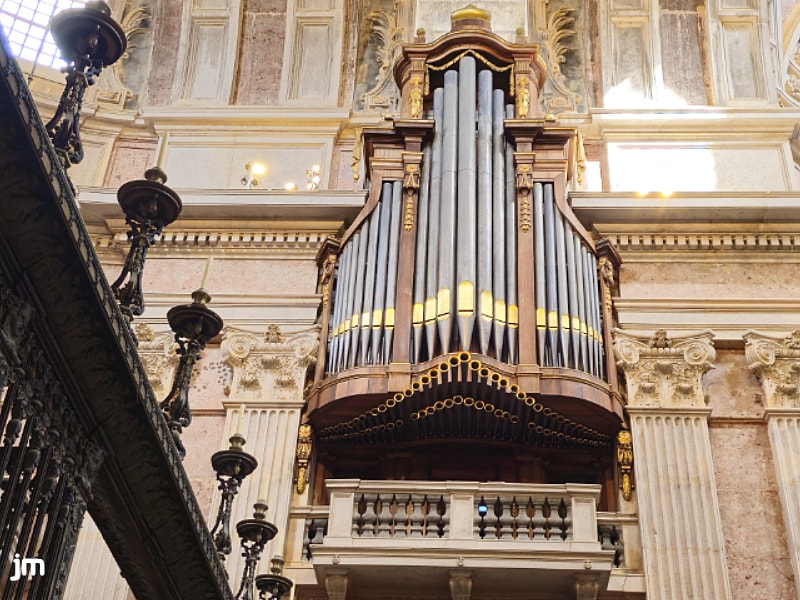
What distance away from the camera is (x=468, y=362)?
9945 mm

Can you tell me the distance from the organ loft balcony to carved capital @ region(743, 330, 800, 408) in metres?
1.34

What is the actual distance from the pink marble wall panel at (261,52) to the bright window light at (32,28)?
1952 millimetres

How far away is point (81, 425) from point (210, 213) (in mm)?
8038

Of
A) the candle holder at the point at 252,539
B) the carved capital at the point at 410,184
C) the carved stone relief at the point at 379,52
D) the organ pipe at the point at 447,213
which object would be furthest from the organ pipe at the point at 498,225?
the candle holder at the point at 252,539

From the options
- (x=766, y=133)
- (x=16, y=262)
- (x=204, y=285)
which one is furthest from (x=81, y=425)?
(x=766, y=133)

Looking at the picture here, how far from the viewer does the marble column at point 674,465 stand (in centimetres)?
967

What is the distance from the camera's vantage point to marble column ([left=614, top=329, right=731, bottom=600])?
9.67 meters

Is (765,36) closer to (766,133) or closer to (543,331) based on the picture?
(766,133)

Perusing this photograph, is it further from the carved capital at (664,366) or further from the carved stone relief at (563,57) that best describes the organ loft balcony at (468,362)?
the carved stone relief at (563,57)

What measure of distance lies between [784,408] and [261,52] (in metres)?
7.30

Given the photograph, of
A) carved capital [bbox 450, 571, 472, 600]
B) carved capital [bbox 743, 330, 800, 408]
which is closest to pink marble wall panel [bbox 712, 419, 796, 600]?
carved capital [bbox 743, 330, 800, 408]

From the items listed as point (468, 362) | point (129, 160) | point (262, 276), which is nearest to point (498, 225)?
point (468, 362)

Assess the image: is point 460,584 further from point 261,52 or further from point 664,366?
point 261,52

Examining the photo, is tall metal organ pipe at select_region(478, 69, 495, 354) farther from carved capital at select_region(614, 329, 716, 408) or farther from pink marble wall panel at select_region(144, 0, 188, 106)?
Result: pink marble wall panel at select_region(144, 0, 188, 106)
